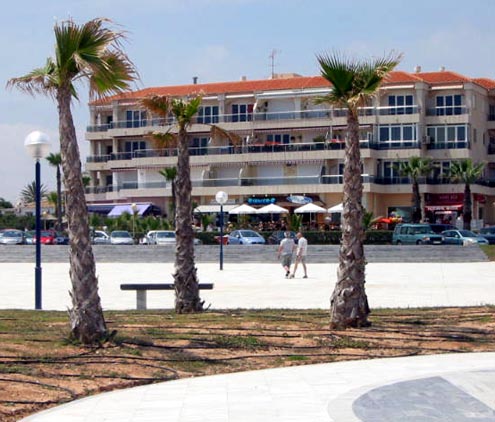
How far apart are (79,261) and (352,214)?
171 inches

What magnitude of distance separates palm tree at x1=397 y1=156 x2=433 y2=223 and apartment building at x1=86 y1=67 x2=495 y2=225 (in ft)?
3.94

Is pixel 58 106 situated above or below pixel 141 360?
Answer: above

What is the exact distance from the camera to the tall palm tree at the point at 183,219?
692 inches

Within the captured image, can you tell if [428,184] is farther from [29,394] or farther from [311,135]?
[29,394]

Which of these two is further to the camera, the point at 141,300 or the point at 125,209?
the point at 125,209

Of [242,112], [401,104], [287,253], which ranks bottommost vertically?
[287,253]

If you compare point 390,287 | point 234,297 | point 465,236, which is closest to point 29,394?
point 234,297

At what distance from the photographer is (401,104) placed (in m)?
74.6

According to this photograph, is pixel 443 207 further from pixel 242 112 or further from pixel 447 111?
pixel 242 112

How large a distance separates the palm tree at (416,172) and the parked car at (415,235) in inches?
473

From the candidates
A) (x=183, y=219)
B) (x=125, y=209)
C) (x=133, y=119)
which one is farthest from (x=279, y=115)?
(x=183, y=219)

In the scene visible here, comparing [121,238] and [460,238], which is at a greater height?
[121,238]

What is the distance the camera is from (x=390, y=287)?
27156 millimetres

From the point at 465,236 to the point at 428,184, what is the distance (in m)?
19.2
